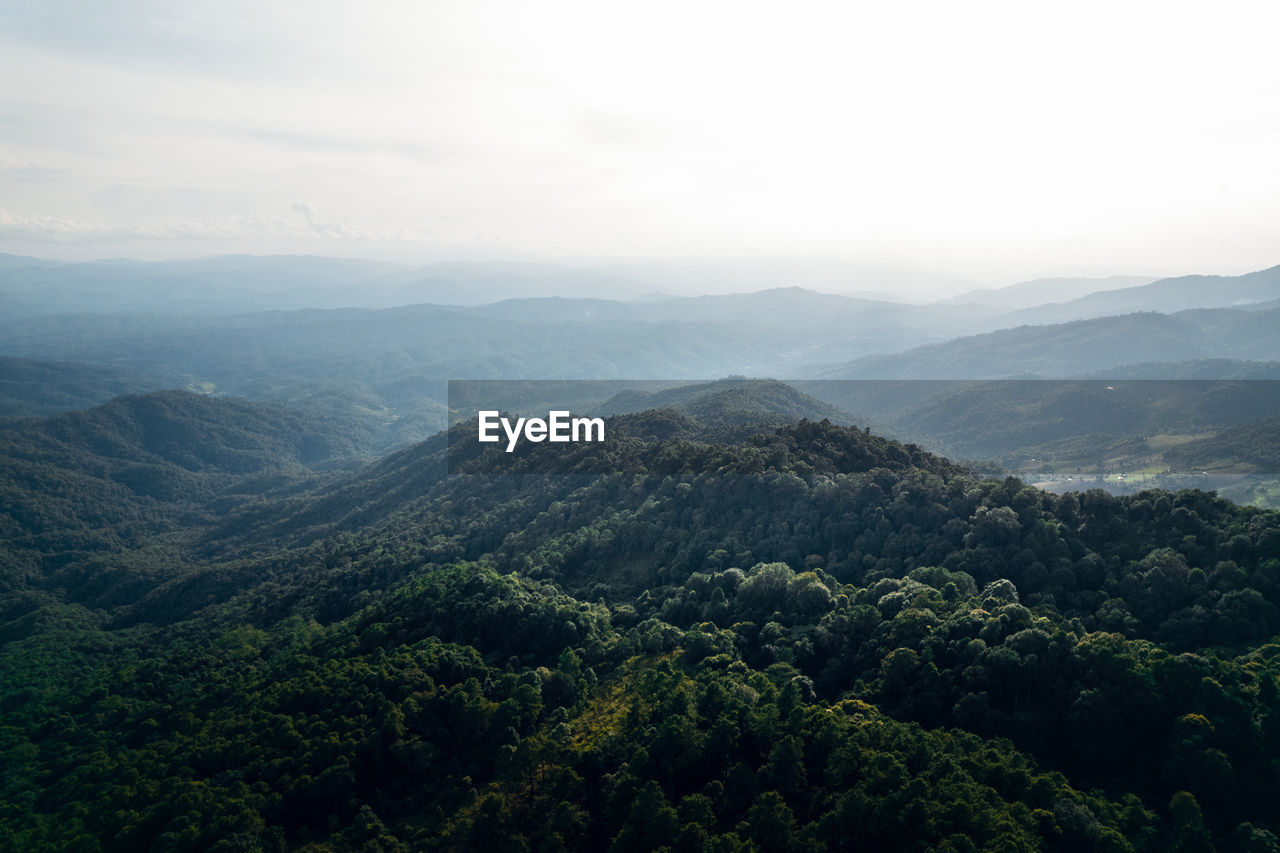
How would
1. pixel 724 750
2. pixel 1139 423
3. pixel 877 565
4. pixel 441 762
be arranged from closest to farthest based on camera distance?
pixel 724 750
pixel 441 762
pixel 877 565
pixel 1139 423

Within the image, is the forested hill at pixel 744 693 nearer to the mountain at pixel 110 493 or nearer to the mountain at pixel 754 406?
the mountain at pixel 110 493

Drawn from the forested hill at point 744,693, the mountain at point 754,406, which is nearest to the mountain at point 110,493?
the forested hill at point 744,693

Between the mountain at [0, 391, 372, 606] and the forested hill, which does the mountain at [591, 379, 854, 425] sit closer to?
the forested hill

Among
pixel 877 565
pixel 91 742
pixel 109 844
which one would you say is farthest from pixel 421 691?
pixel 877 565

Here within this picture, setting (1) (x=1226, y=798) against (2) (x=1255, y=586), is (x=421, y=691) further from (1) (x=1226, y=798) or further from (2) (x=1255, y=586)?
(2) (x=1255, y=586)

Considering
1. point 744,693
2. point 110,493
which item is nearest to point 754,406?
point 744,693

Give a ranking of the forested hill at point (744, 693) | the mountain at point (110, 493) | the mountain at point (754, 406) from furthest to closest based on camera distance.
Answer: the mountain at point (754, 406), the mountain at point (110, 493), the forested hill at point (744, 693)

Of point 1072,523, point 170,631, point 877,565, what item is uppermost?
point 1072,523

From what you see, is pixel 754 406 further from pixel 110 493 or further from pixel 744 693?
pixel 110 493
